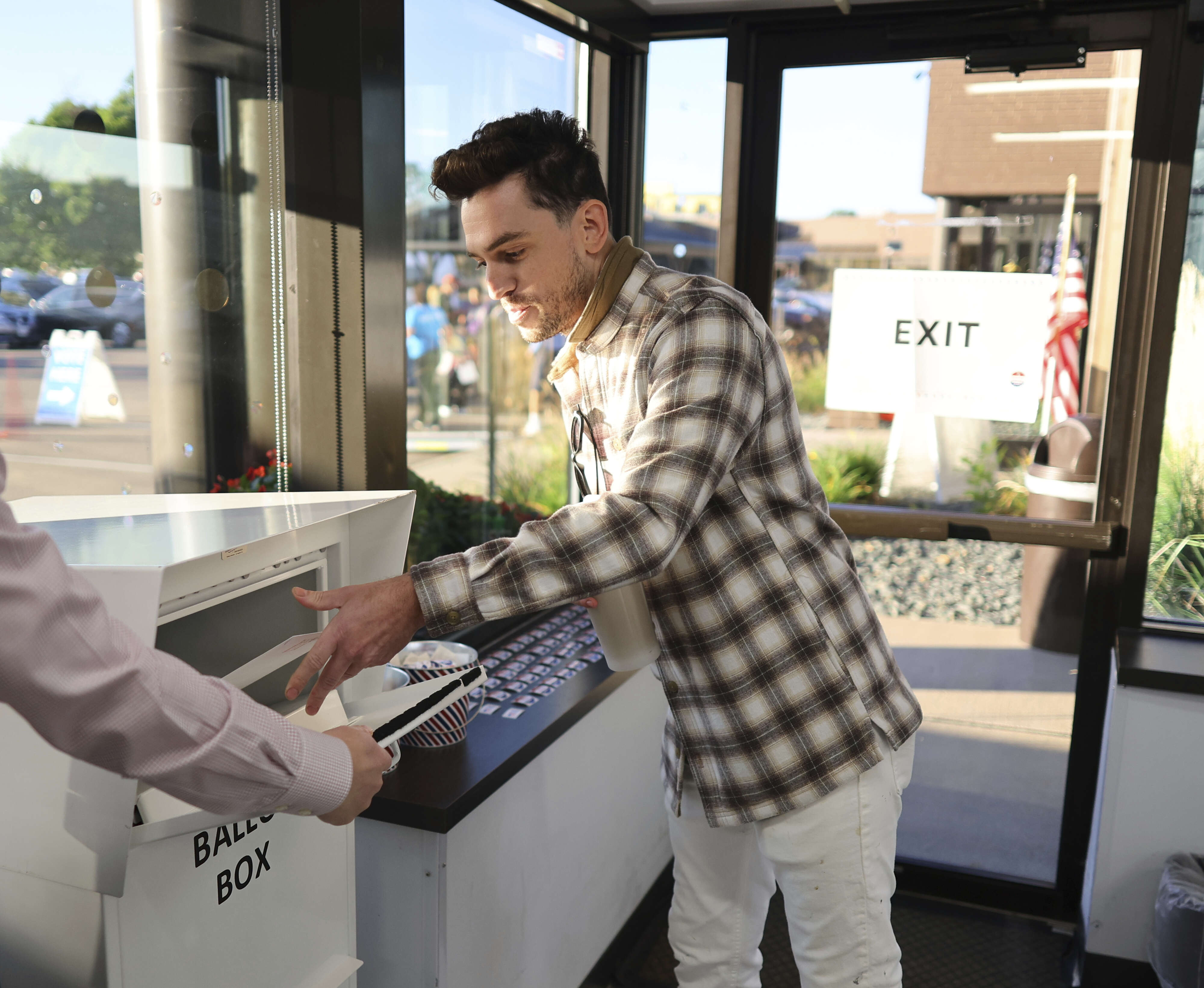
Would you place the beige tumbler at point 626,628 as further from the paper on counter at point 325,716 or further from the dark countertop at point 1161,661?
the dark countertop at point 1161,661

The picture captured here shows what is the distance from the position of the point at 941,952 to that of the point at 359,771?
6.72ft

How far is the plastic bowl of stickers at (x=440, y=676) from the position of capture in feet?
5.99

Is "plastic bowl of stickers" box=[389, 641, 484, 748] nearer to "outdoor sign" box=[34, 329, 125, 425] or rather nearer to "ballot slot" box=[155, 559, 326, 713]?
"ballot slot" box=[155, 559, 326, 713]

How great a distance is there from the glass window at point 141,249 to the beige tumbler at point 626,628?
2.37 feet

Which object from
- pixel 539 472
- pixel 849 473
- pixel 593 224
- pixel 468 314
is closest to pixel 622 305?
pixel 593 224

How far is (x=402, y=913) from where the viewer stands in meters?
1.75

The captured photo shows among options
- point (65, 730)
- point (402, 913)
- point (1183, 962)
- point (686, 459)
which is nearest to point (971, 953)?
point (1183, 962)

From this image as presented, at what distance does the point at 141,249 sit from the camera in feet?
5.33

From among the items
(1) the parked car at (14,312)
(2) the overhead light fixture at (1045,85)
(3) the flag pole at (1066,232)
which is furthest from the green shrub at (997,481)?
(1) the parked car at (14,312)

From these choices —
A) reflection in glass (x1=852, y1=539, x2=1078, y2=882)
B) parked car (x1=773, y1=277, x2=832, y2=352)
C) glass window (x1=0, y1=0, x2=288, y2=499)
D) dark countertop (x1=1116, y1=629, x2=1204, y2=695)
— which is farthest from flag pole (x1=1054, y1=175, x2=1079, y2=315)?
glass window (x1=0, y1=0, x2=288, y2=499)

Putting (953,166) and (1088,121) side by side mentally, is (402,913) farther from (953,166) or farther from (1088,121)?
(1088,121)

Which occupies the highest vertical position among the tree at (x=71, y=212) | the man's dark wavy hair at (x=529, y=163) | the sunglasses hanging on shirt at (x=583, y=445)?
the man's dark wavy hair at (x=529, y=163)

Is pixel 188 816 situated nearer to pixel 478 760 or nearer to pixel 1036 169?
pixel 478 760

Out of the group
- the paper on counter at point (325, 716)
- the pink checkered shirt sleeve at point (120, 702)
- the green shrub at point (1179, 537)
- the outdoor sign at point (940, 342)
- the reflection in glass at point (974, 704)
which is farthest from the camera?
the reflection in glass at point (974, 704)
